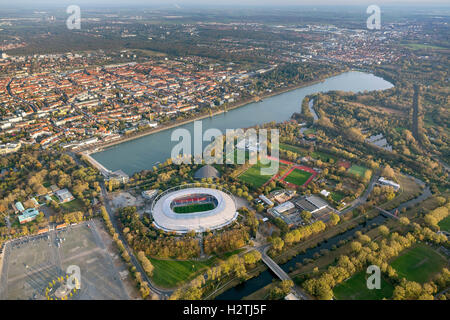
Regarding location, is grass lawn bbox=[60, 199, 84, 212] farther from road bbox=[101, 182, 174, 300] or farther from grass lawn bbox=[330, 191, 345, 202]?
grass lawn bbox=[330, 191, 345, 202]

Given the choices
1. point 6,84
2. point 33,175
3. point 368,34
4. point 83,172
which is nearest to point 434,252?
point 83,172

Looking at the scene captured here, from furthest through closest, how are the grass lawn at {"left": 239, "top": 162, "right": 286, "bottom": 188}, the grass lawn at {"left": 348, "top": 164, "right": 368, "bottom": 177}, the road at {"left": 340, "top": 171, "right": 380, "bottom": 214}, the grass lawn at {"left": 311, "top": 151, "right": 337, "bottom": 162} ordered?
1. the grass lawn at {"left": 311, "top": 151, "right": 337, "bottom": 162}
2. the grass lawn at {"left": 348, "top": 164, "right": 368, "bottom": 177}
3. the grass lawn at {"left": 239, "top": 162, "right": 286, "bottom": 188}
4. the road at {"left": 340, "top": 171, "right": 380, "bottom": 214}

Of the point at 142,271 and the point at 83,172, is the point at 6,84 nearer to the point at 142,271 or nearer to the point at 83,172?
the point at 83,172

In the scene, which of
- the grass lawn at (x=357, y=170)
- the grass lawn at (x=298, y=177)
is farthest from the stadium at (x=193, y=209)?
the grass lawn at (x=357, y=170)

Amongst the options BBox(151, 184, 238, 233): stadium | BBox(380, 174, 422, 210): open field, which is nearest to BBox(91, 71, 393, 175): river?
BBox(151, 184, 238, 233): stadium

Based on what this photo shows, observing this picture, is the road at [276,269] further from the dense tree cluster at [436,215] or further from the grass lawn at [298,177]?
the dense tree cluster at [436,215]

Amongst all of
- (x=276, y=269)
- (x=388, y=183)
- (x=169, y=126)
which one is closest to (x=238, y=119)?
(x=169, y=126)
